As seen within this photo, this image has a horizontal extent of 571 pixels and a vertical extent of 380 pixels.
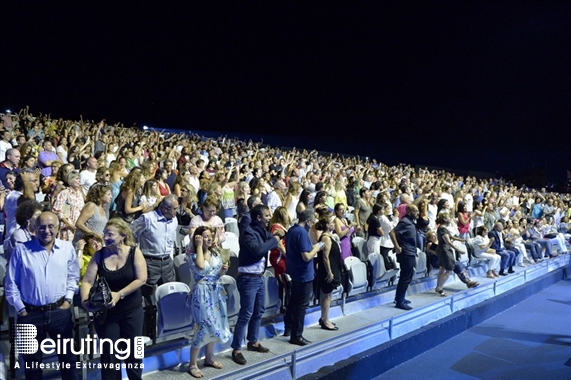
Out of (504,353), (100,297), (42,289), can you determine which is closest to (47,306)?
(42,289)

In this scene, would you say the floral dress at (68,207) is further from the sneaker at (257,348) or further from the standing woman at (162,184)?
the sneaker at (257,348)

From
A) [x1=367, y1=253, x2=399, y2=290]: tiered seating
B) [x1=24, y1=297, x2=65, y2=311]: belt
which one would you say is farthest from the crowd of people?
[x1=367, y1=253, x2=399, y2=290]: tiered seating

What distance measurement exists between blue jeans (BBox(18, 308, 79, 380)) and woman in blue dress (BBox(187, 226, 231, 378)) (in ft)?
2.72

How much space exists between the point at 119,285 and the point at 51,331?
0.47m

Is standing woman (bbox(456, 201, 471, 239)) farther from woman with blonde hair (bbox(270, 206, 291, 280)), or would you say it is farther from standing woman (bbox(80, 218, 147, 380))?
standing woman (bbox(80, 218, 147, 380))

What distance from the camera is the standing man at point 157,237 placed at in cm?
389

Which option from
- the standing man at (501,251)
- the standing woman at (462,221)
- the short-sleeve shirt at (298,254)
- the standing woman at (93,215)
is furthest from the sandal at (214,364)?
the standing man at (501,251)

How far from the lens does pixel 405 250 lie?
5480mm

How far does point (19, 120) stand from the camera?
10492 millimetres

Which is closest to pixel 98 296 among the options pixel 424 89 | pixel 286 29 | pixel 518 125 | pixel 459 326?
pixel 459 326

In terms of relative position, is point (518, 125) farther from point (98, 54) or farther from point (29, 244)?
point (29, 244)

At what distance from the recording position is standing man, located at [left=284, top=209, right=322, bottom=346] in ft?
13.4

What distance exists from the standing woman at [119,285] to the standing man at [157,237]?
3.20 ft

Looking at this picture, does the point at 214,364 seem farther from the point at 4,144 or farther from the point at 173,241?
the point at 4,144
